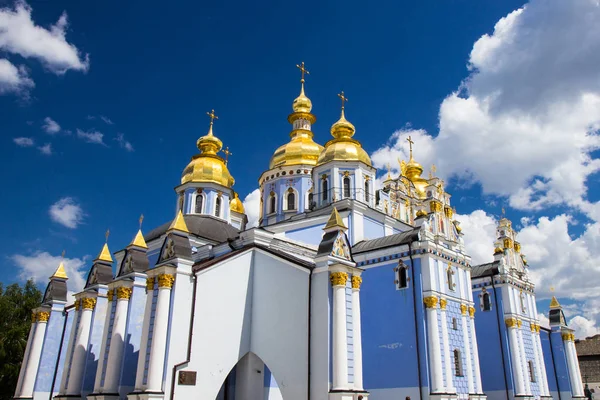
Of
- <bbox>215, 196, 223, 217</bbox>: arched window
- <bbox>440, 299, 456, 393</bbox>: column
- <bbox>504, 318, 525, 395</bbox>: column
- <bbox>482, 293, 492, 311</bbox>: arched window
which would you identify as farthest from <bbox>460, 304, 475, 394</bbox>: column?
<bbox>215, 196, 223, 217</bbox>: arched window

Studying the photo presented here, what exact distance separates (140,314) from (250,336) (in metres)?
3.59

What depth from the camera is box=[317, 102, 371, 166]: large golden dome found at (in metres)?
24.9

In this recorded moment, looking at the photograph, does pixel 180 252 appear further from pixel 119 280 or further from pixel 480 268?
pixel 480 268

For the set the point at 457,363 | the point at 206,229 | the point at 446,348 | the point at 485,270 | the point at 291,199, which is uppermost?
the point at 291,199

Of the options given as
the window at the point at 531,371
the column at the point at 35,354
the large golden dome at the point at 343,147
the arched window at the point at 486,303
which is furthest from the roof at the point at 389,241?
the column at the point at 35,354

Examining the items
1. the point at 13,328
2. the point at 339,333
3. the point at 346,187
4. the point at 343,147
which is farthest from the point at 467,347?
the point at 13,328

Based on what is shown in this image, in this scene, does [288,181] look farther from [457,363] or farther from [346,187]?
[457,363]

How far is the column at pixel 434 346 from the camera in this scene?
17.2 m

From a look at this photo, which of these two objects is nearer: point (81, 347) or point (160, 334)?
point (160, 334)

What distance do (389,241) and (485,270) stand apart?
726 cm

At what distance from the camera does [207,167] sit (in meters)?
27.0

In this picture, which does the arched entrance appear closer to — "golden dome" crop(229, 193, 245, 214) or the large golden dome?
the large golden dome

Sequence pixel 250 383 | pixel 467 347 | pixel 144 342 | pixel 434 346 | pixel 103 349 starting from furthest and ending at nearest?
pixel 467 347 → pixel 434 346 → pixel 250 383 → pixel 103 349 → pixel 144 342

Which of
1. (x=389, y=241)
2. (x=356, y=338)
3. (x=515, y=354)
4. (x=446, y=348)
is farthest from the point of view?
(x=515, y=354)
